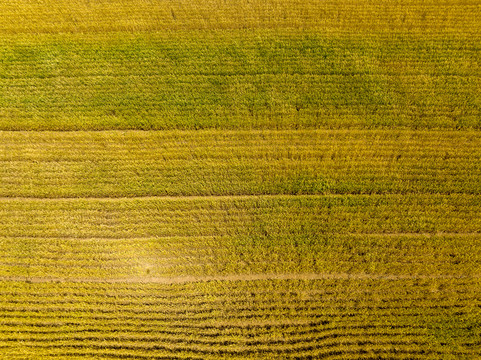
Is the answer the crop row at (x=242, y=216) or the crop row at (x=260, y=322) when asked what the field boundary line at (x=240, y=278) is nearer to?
the crop row at (x=260, y=322)

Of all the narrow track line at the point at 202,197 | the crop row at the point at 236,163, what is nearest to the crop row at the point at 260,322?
the narrow track line at the point at 202,197

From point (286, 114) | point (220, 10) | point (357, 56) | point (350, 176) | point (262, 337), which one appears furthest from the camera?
point (220, 10)

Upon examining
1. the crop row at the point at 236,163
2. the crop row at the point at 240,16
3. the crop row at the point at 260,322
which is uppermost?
the crop row at the point at 240,16

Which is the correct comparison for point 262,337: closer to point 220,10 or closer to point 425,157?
point 425,157

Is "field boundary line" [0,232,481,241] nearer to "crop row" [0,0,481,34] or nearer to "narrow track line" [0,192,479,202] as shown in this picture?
"narrow track line" [0,192,479,202]

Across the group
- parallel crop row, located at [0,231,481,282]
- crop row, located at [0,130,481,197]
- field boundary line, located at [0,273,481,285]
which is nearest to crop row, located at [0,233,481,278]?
parallel crop row, located at [0,231,481,282]

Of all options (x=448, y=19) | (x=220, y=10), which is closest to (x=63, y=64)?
(x=220, y=10)
